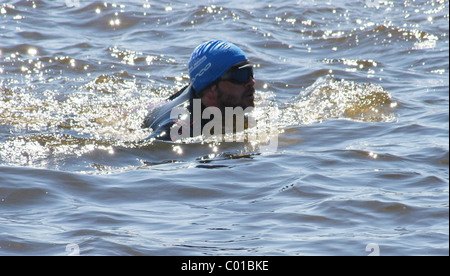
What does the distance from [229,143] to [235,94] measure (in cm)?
57

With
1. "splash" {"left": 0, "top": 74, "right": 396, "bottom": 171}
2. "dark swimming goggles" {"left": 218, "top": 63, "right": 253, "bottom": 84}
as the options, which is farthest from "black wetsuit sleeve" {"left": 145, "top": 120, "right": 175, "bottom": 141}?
"dark swimming goggles" {"left": 218, "top": 63, "right": 253, "bottom": 84}

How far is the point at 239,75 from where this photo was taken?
7.49 m

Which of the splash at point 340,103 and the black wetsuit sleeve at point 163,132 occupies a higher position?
the splash at point 340,103

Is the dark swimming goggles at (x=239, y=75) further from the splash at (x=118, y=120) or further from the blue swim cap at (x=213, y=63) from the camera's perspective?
the splash at (x=118, y=120)

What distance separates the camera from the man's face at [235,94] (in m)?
7.48

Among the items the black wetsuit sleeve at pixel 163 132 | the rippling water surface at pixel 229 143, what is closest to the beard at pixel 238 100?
the rippling water surface at pixel 229 143

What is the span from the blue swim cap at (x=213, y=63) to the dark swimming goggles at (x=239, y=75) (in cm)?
5

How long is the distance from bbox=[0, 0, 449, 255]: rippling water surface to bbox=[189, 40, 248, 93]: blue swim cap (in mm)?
760

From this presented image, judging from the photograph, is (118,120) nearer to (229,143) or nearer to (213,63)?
(213,63)

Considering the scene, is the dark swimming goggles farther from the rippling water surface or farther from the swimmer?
the rippling water surface

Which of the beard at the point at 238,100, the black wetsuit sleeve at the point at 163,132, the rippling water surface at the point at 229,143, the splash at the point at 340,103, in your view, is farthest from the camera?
the splash at the point at 340,103

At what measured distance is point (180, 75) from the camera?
10.7m

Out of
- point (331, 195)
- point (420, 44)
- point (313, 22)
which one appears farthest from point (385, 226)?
point (313, 22)

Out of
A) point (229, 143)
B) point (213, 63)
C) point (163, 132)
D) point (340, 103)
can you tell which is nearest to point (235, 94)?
point (213, 63)
